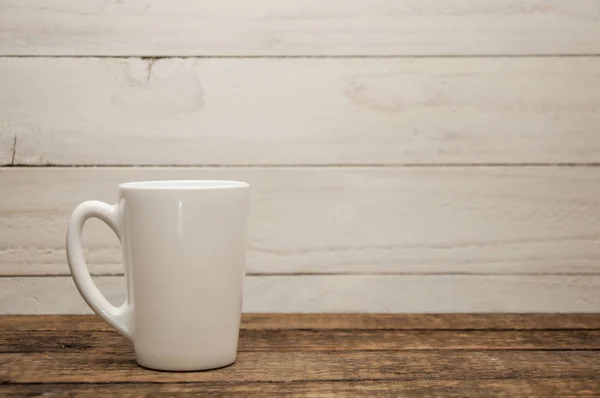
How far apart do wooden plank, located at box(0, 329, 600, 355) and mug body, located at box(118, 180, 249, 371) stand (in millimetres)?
84

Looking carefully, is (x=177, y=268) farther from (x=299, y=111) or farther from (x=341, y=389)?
(x=299, y=111)

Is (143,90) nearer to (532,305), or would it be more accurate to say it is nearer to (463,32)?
(463,32)

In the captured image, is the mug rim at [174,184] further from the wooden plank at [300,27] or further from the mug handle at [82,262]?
the wooden plank at [300,27]

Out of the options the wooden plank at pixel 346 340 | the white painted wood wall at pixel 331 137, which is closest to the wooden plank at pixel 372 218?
the white painted wood wall at pixel 331 137

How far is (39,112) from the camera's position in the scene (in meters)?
0.92

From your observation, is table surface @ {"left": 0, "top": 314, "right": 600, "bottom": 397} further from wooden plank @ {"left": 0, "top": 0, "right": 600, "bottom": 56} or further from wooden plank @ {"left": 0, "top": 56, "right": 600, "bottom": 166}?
wooden plank @ {"left": 0, "top": 0, "right": 600, "bottom": 56}

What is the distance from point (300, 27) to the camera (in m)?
0.93

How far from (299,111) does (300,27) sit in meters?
0.10

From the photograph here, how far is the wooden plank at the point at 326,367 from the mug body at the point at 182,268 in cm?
2

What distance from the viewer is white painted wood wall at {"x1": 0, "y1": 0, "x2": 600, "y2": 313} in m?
0.93

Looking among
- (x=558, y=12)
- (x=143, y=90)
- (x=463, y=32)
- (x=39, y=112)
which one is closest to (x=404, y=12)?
(x=463, y=32)

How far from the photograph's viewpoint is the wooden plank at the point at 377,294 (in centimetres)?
95

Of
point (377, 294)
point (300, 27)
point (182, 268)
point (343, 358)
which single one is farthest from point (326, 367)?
point (300, 27)

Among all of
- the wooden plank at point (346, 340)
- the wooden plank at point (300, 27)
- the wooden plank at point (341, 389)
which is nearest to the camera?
the wooden plank at point (341, 389)
